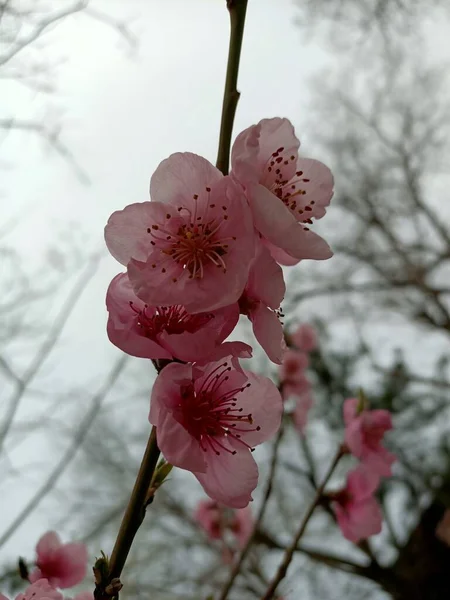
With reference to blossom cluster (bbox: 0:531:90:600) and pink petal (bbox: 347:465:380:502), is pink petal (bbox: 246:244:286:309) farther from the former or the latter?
pink petal (bbox: 347:465:380:502)

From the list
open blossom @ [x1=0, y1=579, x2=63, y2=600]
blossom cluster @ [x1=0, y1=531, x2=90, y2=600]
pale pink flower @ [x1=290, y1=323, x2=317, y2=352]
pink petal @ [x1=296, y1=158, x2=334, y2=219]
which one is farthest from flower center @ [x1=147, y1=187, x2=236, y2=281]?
pale pink flower @ [x1=290, y1=323, x2=317, y2=352]

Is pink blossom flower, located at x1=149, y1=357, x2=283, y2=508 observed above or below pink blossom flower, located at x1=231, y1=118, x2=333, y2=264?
below

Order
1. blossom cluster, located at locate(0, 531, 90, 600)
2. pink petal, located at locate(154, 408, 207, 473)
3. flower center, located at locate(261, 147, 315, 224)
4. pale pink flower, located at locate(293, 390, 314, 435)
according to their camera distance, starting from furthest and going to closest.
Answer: pale pink flower, located at locate(293, 390, 314, 435) → blossom cluster, located at locate(0, 531, 90, 600) → flower center, located at locate(261, 147, 315, 224) → pink petal, located at locate(154, 408, 207, 473)

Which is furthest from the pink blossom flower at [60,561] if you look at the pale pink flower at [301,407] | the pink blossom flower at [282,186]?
the pale pink flower at [301,407]

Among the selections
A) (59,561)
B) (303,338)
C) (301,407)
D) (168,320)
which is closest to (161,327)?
(168,320)

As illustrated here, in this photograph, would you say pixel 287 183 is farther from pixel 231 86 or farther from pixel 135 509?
pixel 135 509

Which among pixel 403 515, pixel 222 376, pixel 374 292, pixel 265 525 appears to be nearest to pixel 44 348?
pixel 222 376
